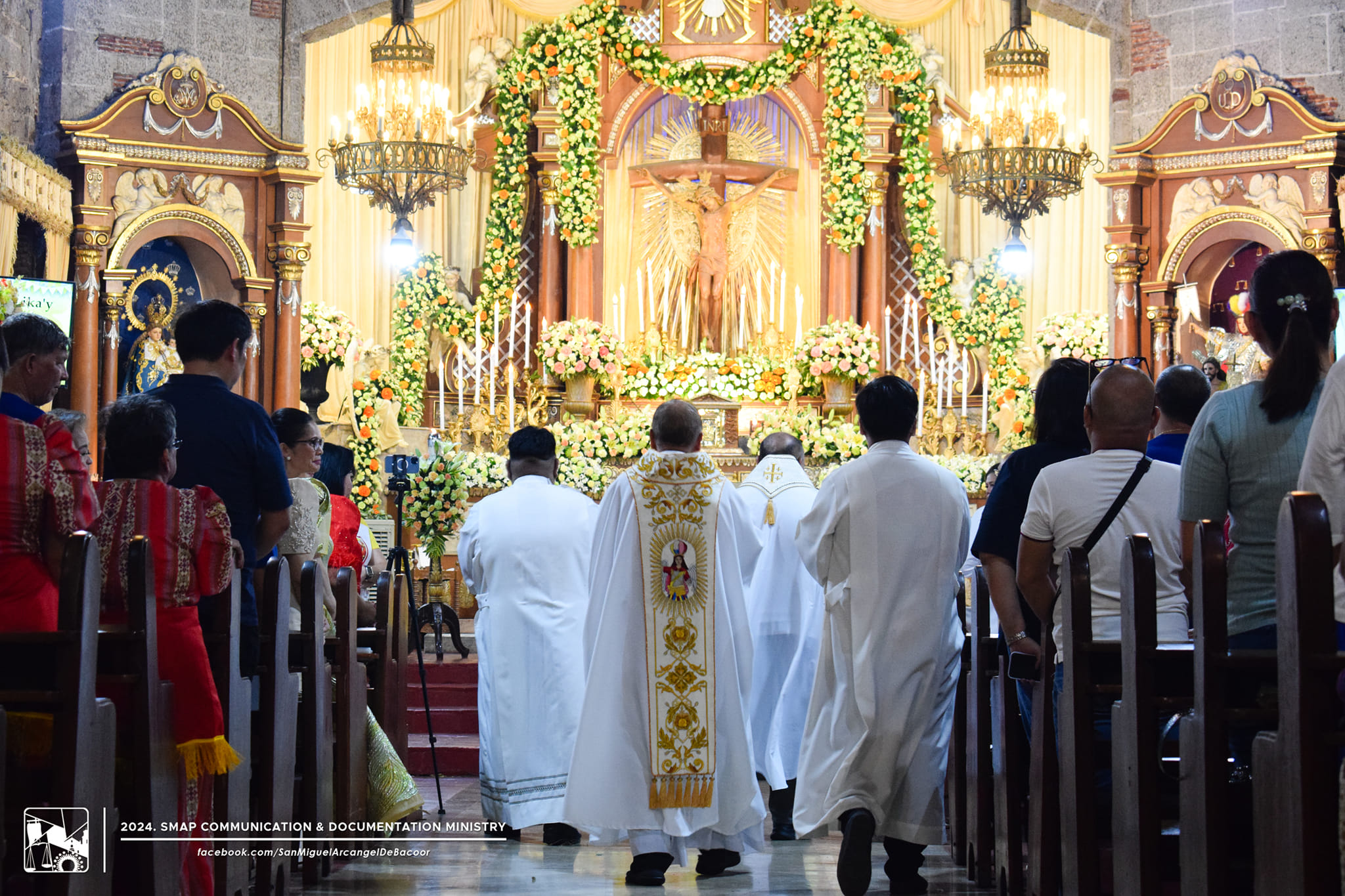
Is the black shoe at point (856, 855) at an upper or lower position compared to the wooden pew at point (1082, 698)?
lower

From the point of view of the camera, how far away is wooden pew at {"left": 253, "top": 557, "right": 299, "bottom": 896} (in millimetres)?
4680

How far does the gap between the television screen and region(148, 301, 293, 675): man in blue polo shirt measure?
5.06 m

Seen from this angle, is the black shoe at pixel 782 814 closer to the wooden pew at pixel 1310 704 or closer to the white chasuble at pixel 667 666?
the white chasuble at pixel 667 666

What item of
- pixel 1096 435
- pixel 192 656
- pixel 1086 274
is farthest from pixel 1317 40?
pixel 192 656

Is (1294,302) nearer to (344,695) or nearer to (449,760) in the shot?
(344,695)

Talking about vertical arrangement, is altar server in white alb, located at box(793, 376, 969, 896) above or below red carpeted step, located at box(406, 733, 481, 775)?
above

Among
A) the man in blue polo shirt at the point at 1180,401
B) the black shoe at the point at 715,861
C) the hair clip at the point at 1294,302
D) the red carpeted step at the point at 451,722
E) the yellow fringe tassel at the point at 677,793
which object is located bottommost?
the black shoe at the point at 715,861

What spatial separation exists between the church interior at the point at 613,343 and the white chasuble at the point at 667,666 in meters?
0.07

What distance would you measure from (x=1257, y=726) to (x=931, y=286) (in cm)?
1063

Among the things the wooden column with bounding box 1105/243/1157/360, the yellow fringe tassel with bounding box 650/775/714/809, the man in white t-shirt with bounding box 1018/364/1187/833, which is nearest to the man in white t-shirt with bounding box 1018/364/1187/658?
the man in white t-shirt with bounding box 1018/364/1187/833

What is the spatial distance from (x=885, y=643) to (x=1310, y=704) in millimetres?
2759

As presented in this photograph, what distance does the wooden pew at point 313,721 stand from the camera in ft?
16.9

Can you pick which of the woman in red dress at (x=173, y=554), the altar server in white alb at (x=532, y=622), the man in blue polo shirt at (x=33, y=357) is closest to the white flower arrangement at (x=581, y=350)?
the altar server in white alb at (x=532, y=622)

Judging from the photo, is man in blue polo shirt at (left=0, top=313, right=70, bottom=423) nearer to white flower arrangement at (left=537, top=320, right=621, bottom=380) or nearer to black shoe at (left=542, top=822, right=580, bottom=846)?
black shoe at (left=542, top=822, right=580, bottom=846)
